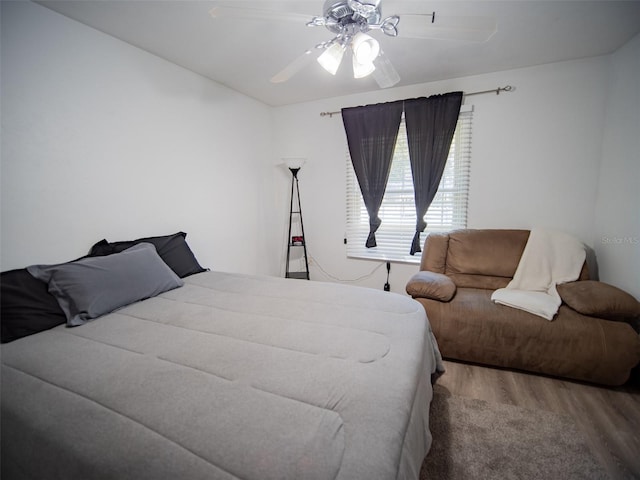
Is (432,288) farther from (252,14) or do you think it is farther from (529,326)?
(252,14)

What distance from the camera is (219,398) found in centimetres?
90

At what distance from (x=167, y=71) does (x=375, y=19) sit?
187 centimetres

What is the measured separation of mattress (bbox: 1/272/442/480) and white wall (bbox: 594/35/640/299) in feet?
6.54

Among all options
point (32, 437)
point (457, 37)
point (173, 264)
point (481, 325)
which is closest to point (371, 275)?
point (481, 325)

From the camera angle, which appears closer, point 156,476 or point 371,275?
point 156,476

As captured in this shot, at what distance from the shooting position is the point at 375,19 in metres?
1.43

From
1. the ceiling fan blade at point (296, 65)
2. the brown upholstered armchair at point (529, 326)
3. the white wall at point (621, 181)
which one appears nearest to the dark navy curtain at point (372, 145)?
the brown upholstered armchair at point (529, 326)

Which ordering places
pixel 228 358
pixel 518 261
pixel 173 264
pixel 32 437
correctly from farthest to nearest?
pixel 518 261, pixel 173 264, pixel 228 358, pixel 32 437

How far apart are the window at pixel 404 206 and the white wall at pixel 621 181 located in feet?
3.51

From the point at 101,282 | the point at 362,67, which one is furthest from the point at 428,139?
the point at 101,282

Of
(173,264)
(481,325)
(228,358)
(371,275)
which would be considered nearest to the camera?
(228,358)

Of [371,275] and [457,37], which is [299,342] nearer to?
[457,37]

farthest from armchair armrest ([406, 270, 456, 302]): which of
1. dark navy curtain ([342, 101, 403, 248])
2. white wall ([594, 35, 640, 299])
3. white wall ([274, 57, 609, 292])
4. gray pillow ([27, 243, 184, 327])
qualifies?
gray pillow ([27, 243, 184, 327])

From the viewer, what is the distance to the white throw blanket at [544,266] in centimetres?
222
